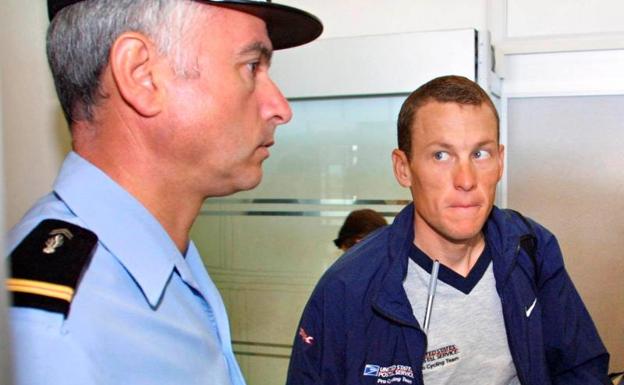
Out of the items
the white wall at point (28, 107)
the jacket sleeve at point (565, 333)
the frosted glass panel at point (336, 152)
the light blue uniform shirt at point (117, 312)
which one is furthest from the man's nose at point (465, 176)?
the frosted glass panel at point (336, 152)

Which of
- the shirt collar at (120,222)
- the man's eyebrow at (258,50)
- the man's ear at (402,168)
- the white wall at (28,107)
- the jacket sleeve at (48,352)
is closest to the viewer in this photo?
the jacket sleeve at (48,352)

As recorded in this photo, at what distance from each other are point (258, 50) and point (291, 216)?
5.50 ft

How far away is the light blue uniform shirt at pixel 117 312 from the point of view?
21.1 inches

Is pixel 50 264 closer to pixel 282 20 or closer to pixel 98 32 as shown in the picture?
pixel 98 32

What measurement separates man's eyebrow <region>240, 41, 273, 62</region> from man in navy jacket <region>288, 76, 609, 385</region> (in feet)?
1.82

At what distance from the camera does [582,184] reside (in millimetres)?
2262

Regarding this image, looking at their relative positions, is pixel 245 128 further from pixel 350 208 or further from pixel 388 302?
pixel 350 208

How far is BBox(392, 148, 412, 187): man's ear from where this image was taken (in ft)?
4.41

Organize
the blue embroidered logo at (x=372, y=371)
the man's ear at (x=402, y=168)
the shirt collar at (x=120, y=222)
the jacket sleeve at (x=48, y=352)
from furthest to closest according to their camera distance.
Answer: the man's ear at (x=402, y=168)
the blue embroidered logo at (x=372, y=371)
the shirt collar at (x=120, y=222)
the jacket sleeve at (x=48, y=352)

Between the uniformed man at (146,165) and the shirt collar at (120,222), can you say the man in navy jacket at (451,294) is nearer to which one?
the uniformed man at (146,165)

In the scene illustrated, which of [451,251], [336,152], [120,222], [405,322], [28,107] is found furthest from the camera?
[336,152]

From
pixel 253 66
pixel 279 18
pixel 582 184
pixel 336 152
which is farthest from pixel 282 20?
pixel 582 184

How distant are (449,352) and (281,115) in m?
0.66

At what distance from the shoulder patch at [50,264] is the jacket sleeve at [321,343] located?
2.29 feet
